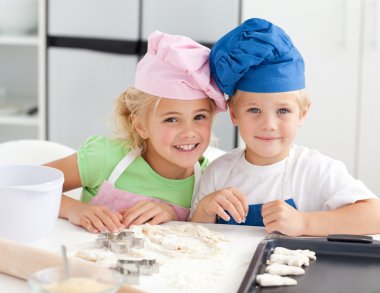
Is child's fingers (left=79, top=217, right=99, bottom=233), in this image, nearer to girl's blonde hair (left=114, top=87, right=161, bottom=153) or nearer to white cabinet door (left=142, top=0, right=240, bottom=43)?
girl's blonde hair (left=114, top=87, right=161, bottom=153)

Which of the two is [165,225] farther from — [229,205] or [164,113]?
[164,113]

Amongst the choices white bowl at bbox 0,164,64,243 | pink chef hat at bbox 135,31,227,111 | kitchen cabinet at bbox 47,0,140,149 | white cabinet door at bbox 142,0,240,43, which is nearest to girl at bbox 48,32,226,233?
pink chef hat at bbox 135,31,227,111

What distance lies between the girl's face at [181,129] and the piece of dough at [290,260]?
1.52 feet

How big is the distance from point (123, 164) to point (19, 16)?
196 centimetres

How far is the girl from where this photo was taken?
158 cm

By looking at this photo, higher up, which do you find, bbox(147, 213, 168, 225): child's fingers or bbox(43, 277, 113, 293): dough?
bbox(43, 277, 113, 293): dough

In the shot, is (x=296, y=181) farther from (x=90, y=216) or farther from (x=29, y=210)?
(x=29, y=210)

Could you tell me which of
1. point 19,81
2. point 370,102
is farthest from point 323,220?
point 19,81

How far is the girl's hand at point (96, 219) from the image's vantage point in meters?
1.49

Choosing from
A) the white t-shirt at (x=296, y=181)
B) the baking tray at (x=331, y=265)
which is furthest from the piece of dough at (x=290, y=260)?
the white t-shirt at (x=296, y=181)

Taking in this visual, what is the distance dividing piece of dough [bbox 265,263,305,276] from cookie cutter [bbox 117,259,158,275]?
0.56 ft

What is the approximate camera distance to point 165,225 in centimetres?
155

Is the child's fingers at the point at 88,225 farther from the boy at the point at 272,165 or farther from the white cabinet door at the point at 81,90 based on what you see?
the white cabinet door at the point at 81,90

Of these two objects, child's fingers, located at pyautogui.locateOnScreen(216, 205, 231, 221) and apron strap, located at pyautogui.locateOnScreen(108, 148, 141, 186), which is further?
apron strap, located at pyautogui.locateOnScreen(108, 148, 141, 186)
